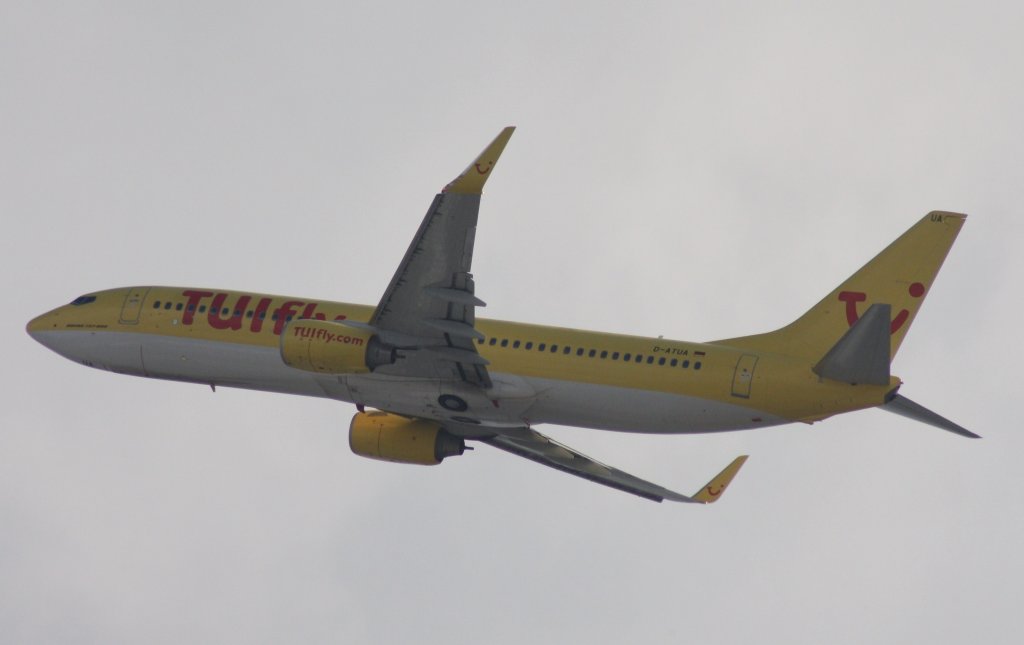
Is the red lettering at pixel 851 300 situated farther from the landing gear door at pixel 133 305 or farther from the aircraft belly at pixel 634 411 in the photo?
the landing gear door at pixel 133 305

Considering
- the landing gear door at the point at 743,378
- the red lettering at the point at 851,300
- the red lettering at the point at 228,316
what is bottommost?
the landing gear door at the point at 743,378

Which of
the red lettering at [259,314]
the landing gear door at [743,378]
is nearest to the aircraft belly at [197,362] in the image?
the red lettering at [259,314]

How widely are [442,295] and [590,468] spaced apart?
538 inches

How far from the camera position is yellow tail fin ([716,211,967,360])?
51031 millimetres

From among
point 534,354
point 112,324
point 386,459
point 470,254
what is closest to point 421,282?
point 470,254

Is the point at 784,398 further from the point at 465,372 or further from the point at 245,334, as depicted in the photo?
the point at 245,334

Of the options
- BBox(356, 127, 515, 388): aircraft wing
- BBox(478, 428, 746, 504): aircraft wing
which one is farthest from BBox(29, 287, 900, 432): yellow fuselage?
BBox(478, 428, 746, 504): aircraft wing

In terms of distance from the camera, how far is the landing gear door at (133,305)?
187ft

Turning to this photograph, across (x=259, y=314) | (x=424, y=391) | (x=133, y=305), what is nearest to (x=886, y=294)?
(x=424, y=391)

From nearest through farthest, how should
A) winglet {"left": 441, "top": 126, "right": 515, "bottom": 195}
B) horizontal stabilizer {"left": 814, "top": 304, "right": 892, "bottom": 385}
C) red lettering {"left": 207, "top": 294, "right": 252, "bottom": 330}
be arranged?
winglet {"left": 441, "top": 126, "right": 515, "bottom": 195} < horizontal stabilizer {"left": 814, "top": 304, "right": 892, "bottom": 385} < red lettering {"left": 207, "top": 294, "right": 252, "bottom": 330}

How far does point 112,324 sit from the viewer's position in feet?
188

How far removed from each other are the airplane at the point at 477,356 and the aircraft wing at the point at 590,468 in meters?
0.92

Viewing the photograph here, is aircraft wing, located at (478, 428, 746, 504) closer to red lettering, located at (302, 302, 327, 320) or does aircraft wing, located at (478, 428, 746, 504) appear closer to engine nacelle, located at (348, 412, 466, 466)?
engine nacelle, located at (348, 412, 466, 466)

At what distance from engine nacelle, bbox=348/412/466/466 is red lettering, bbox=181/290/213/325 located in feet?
21.1
